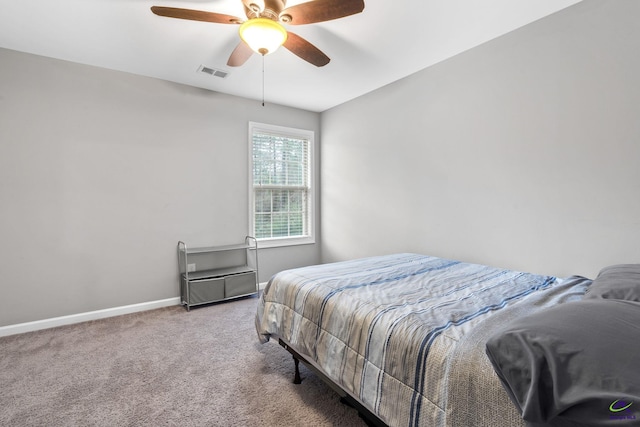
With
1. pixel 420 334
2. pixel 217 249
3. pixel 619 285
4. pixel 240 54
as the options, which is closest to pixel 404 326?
pixel 420 334

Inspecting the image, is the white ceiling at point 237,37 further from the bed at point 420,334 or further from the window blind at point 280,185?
the bed at point 420,334

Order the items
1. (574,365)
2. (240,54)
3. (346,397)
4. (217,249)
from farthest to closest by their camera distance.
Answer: (217,249), (240,54), (346,397), (574,365)

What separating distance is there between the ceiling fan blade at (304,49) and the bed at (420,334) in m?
1.59

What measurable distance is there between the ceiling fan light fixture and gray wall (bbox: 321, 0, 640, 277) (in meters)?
1.84

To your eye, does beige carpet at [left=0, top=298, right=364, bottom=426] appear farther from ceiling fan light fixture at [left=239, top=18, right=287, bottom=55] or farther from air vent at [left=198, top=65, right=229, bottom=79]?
air vent at [left=198, top=65, right=229, bottom=79]

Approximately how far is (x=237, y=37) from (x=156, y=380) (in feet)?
8.83

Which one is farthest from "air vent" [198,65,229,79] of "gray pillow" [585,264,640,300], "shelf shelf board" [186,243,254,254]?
"gray pillow" [585,264,640,300]

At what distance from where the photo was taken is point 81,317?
9.82 feet

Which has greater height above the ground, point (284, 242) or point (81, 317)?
point (284, 242)

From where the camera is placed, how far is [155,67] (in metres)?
3.07

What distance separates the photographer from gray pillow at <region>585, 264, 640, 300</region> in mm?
1232

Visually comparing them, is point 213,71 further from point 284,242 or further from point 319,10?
point 284,242

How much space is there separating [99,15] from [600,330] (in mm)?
3304

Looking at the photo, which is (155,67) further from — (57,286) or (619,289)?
(619,289)
